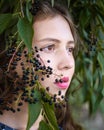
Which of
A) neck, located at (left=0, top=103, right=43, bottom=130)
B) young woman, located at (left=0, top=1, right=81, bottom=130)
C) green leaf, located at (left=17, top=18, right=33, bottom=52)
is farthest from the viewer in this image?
neck, located at (left=0, top=103, right=43, bottom=130)

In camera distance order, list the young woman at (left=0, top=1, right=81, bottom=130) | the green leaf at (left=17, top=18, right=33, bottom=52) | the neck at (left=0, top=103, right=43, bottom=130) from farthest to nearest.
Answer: the neck at (left=0, top=103, right=43, bottom=130) → the young woman at (left=0, top=1, right=81, bottom=130) → the green leaf at (left=17, top=18, right=33, bottom=52)

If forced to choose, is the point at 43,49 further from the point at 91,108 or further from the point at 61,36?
the point at 91,108

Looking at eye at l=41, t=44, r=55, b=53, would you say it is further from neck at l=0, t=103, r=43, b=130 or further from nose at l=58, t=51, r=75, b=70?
neck at l=0, t=103, r=43, b=130

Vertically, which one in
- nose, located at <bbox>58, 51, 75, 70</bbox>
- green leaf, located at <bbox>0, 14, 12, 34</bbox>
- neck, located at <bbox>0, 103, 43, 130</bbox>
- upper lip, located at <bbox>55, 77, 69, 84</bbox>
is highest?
green leaf, located at <bbox>0, 14, 12, 34</bbox>

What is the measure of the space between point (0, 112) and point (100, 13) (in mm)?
446

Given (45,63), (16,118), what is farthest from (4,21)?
(16,118)

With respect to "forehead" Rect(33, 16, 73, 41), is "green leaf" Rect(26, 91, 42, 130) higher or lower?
lower

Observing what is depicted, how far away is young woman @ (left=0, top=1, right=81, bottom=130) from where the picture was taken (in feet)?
4.01

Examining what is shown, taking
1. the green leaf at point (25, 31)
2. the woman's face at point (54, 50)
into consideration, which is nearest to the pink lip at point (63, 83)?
the woman's face at point (54, 50)

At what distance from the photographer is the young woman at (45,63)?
1224 millimetres

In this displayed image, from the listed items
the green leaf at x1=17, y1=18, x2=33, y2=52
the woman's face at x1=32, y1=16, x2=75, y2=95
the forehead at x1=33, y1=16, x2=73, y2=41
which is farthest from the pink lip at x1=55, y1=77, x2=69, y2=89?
the green leaf at x1=17, y1=18, x2=33, y2=52

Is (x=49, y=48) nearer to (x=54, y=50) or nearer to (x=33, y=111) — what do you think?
(x=54, y=50)

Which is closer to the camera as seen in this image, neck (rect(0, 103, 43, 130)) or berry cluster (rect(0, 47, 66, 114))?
berry cluster (rect(0, 47, 66, 114))

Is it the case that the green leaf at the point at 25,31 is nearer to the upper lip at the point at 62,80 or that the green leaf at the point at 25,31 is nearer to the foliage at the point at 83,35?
the foliage at the point at 83,35
